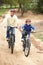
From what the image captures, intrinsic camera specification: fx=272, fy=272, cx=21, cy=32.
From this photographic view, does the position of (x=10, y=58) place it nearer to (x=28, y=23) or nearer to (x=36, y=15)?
(x=28, y=23)

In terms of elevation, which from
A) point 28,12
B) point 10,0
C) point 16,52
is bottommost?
point 28,12

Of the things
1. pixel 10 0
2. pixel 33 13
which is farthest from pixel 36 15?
pixel 10 0

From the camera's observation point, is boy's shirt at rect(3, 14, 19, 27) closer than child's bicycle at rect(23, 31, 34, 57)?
No

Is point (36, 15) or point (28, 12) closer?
point (36, 15)

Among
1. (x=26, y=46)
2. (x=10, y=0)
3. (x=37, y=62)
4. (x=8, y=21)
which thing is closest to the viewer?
(x=37, y=62)

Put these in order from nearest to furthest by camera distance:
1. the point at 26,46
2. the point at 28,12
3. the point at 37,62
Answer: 1. the point at 37,62
2. the point at 26,46
3. the point at 28,12

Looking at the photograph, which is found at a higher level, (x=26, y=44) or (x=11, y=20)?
(x=11, y=20)

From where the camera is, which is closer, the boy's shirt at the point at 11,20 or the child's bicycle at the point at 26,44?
the child's bicycle at the point at 26,44

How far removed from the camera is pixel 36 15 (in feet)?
111

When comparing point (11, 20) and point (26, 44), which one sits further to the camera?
point (11, 20)

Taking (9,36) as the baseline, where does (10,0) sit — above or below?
below

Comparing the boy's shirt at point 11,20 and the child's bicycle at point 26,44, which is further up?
the boy's shirt at point 11,20

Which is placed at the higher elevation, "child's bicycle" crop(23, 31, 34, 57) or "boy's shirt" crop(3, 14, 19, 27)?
"boy's shirt" crop(3, 14, 19, 27)

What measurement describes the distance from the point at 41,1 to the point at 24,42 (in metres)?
24.3
